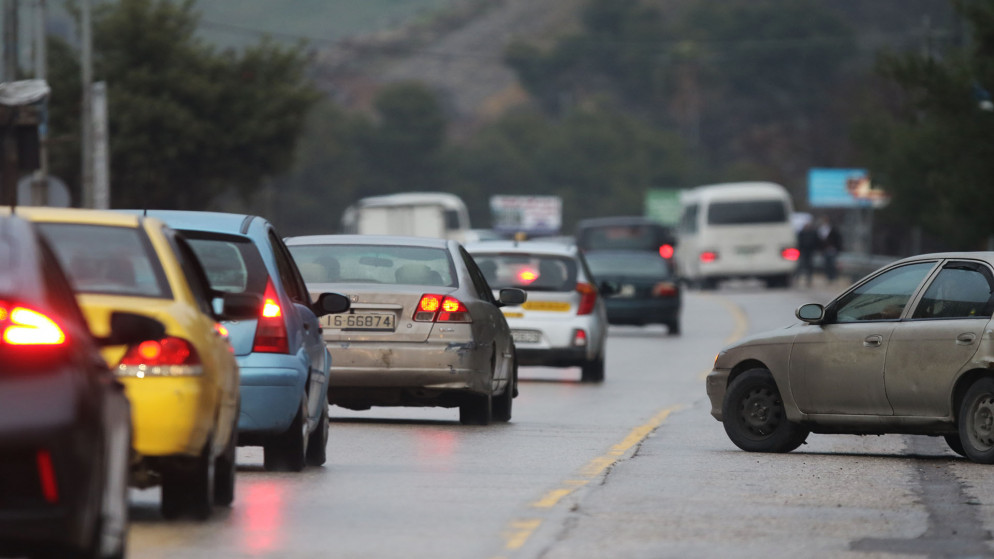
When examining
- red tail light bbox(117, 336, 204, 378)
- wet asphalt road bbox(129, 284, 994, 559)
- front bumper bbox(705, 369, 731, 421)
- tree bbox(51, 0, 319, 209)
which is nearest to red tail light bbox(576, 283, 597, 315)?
wet asphalt road bbox(129, 284, 994, 559)

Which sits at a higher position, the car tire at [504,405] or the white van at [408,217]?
the car tire at [504,405]

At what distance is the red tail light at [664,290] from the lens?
3475cm

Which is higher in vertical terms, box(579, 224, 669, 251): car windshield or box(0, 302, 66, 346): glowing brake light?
box(0, 302, 66, 346): glowing brake light

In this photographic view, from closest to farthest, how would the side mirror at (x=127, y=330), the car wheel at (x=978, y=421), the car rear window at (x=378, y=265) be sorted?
the side mirror at (x=127, y=330) < the car wheel at (x=978, y=421) < the car rear window at (x=378, y=265)

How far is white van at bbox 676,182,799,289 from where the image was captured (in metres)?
59.7

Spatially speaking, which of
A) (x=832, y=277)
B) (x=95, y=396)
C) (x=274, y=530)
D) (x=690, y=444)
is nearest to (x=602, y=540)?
(x=274, y=530)

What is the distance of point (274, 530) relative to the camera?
9438mm

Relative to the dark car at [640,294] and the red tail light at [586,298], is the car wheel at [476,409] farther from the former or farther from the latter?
the dark car at [640,294]

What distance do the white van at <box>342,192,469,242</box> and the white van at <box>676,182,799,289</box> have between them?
6.99 metres

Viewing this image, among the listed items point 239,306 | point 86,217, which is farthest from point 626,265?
point 86,217

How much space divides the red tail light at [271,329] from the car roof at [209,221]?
409mm

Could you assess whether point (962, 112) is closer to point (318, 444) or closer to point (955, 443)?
point (955, 443)

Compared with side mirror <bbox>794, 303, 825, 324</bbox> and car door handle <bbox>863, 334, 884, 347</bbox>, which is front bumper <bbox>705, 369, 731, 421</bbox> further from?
car door handle <bbox>863, 334, 884, 347</bbox>

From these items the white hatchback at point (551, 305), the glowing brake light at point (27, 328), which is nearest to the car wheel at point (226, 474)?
the glowing brake light at point (27, 328)
